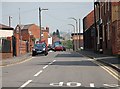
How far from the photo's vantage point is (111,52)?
44312mm

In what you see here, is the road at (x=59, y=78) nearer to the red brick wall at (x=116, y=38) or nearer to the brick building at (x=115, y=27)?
the red brick wall at (x=116, y=38)

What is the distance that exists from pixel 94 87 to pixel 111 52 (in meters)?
29.9

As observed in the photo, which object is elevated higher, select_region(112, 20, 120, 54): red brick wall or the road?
select_region(112, 20, 120, 54): red brick wall

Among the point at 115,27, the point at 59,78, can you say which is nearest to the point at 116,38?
the point at 115,27

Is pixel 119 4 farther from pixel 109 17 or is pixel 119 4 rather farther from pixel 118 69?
pixel 118 69

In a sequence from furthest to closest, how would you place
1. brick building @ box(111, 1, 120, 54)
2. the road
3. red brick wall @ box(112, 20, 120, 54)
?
1. brick building @ box(111, 1, 120, 54)
2. red brick wall @ box(112, 20, 120, 54)
3. the road

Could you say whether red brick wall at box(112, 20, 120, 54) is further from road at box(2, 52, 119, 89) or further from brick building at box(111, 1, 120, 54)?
road at box(2, 52, 119, 89)

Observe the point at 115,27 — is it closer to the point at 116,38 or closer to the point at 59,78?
the point at 116,38

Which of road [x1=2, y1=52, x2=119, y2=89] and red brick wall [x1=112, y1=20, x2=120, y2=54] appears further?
red brick wall [x1=112, y1=20, x2=120, y2=54]

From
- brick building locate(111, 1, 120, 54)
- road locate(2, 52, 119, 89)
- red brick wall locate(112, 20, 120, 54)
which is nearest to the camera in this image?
road locate(2, 52, 119, 89)

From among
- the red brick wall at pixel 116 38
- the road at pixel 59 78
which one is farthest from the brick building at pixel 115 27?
the road at pixel 59 78

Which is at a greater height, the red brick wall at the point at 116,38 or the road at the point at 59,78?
the red brick wall at the point at 116,38

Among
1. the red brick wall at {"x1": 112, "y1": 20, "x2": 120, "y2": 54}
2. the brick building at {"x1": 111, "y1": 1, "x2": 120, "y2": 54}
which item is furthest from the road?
the brick building at {"x1": 111, "y1": 1, "x2": 120, "y2": 54}

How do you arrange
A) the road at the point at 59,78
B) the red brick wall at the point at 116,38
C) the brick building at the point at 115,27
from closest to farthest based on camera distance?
the road at the point at 59,78
the red brick wall at the point at 116,38
the brick building at the point at 115,27
